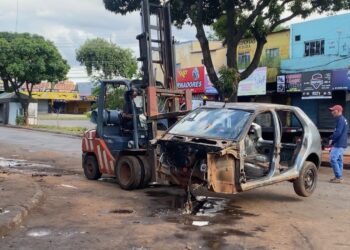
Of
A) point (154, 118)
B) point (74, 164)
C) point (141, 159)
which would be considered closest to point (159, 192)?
point (141, 159)

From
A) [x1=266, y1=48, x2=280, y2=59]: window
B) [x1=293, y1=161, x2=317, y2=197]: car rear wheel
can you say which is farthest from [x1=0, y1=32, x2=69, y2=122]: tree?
[x1=293, y1=161, x2=317, y2=197]: car rear wheel

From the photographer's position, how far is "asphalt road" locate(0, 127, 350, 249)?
6.25 m

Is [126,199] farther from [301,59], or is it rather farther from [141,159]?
[301,59]

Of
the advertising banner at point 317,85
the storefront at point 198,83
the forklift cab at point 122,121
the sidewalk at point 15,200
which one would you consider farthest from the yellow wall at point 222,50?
the sidewalk at point 15,200

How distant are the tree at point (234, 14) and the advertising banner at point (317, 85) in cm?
669

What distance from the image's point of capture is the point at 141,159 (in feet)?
32.8

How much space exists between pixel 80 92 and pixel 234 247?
78277 millimetres

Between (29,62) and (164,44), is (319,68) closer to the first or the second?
(164,44)

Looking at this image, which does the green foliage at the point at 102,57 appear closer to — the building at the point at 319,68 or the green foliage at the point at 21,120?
the green foliage at the point at 21,120

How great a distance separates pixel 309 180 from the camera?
9688 mm

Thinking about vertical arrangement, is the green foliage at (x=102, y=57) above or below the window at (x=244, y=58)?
above

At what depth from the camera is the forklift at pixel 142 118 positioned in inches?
393

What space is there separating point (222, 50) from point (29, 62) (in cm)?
1529

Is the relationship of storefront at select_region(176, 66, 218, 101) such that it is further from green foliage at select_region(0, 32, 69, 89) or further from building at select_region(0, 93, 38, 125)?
building at select_region(0, 93, 38, 125)
